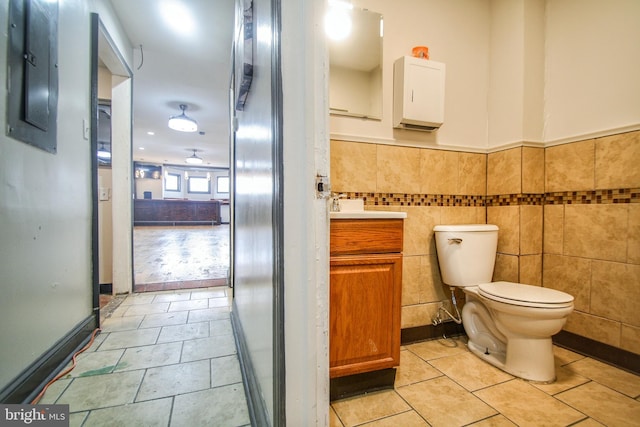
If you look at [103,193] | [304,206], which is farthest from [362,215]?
[103,193]

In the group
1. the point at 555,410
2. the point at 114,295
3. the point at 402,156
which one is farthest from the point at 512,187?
the point at 114,295

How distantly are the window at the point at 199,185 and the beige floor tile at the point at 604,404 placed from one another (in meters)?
12.6

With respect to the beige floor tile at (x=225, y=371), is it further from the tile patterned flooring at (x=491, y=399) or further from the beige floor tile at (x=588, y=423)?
the beige floor tile at (x=588, y=423)

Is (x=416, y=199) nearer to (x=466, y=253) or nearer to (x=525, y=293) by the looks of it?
(x=466, y=253)

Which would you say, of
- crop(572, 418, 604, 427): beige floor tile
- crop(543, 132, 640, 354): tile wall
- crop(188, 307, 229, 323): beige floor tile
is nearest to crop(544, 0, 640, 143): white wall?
crop(543, 132, 640, 354): tile wall

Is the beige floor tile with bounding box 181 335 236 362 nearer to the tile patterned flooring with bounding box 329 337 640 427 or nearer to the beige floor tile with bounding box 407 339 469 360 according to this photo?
the tile patterned flooring with bounding box 329 337 640 427

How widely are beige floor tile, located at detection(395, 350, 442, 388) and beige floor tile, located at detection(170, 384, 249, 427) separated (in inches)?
27.6

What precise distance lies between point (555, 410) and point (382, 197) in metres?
1.18

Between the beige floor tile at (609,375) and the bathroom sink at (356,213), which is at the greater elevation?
the bathroom sink at (356,213)

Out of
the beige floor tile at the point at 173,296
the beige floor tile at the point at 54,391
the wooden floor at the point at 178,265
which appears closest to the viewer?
the beige floor tile at the point at 54,391

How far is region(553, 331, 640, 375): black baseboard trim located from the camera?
4.47 ft

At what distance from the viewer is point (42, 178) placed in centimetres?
123

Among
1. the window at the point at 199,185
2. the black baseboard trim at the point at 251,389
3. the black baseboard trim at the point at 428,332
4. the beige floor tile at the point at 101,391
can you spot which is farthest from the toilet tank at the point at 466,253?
the window at the point at 199,185

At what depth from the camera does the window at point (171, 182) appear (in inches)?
438
